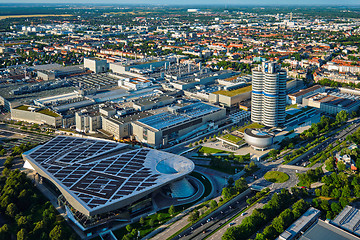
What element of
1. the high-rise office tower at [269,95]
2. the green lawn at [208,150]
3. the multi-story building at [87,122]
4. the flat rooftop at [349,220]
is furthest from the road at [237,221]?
the multi-story building at [87,122]

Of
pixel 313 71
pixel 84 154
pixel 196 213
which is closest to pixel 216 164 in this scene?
pixel 196 213

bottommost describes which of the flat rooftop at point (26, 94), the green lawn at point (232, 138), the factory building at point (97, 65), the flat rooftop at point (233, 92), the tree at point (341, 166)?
the tree at point (341, 166)

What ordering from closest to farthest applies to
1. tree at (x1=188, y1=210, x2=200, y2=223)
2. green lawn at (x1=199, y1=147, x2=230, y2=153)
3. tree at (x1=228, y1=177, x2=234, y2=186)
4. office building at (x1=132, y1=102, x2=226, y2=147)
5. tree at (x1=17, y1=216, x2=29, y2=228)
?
tree at (x1=17, y1=216, x2=29, y2=228) < tree at (x1=188, y1=210, x2=200, y2=223) < tree at (x1=228, y1=177, x2=234, y2=186) < green lawn at (x1=199, y1=147, x2=230, y2=153) < office building at (x1=132, y1=102, x2=226, y2=147)

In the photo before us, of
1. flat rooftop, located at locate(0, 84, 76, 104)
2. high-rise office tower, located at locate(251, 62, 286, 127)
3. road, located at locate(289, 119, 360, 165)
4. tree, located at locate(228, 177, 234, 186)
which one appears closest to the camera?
tree, located at locate(228, 177, 234, 186)

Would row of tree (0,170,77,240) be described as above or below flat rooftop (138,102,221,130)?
below

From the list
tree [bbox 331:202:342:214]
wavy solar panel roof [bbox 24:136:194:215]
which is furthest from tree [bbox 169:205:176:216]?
tree [bbox 331:202:342:214]

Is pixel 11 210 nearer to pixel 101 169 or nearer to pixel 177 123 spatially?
pixel 101 169

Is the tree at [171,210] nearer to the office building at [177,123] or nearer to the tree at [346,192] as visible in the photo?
the office building at [177,123]

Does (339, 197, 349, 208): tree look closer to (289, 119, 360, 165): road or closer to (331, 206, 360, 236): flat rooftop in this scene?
(331, 206, 360, 236): flat rooftop
